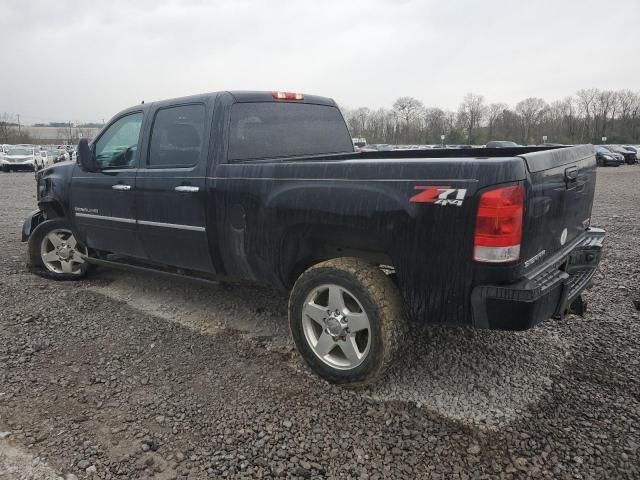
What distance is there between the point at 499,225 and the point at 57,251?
4.91 metres

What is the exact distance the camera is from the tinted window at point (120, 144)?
14.7ft

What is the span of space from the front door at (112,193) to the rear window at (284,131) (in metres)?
1.15

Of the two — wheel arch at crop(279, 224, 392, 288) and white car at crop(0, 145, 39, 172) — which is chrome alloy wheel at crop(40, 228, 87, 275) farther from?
white car at crop(0, 145, 39, 172)

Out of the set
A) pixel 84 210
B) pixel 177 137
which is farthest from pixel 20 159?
pixel 177 137

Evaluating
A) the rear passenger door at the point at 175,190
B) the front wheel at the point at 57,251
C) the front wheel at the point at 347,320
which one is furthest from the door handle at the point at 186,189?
the front wheel at the point at 57,251

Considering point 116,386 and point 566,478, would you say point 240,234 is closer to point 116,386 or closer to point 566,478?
point 116,386

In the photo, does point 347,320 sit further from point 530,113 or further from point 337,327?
point 530,113

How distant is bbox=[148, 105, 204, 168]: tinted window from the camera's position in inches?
154

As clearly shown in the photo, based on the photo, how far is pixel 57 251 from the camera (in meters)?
5.48

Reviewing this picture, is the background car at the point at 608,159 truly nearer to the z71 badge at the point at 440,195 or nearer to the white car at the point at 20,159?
the white car at the point at 20,159

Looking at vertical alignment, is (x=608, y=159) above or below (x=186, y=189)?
below

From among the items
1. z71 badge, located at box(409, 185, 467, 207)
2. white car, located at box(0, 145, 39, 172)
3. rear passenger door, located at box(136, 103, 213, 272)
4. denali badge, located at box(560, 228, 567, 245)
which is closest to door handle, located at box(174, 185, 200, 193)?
rear passenger door, located at box(136, 103, 213, 272)

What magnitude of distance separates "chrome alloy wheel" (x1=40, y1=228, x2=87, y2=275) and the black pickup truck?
0.65 m

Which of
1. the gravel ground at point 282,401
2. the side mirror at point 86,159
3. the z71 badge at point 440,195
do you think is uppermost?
the side mirror at point 86,159
